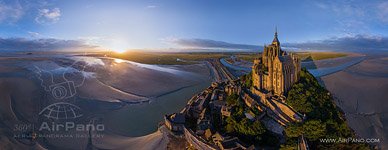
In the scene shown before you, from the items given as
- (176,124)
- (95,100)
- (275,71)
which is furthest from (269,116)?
(95,100)

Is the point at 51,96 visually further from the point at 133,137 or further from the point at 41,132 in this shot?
the point at 133,137

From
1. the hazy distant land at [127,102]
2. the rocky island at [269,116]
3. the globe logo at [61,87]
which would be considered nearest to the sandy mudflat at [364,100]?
the hazy distant land at [127,102]

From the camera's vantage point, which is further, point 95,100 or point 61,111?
point 95,100

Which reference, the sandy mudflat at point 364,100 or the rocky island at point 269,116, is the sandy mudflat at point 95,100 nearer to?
the rocky island at point 269,116

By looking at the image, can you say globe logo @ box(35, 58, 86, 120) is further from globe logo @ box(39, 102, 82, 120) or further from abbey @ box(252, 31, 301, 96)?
abbey @ box(252, 31, 301, 96)

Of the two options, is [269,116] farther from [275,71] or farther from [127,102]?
[127,102]

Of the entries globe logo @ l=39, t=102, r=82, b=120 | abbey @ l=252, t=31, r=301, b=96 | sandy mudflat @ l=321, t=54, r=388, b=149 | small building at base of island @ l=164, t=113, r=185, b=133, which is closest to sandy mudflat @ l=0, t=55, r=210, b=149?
globe logo @ l=39, t=102, r=82, b=120

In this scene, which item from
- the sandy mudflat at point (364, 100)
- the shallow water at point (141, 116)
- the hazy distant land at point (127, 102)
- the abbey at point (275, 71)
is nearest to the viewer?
the hazy distant land at point (127, 102)
